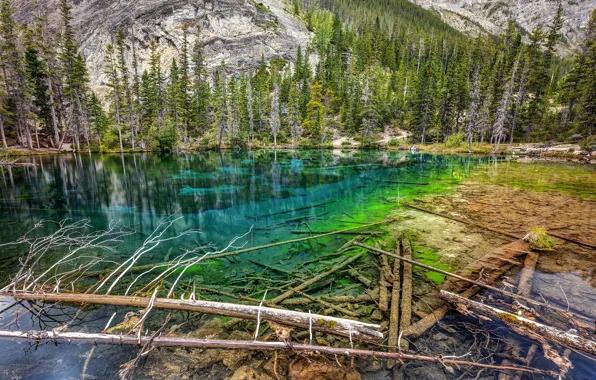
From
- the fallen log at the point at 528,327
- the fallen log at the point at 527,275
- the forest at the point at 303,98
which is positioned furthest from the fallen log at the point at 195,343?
the forest at the point at 303,98

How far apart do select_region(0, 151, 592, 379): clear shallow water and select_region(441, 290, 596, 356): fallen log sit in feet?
16.4

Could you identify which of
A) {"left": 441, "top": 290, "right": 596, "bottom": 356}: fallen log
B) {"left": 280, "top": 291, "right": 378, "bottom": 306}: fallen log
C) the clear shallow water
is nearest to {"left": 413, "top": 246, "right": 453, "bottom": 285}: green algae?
{"left": 441, "top": 290, "right": 596, "bottom": 356}: fallen log

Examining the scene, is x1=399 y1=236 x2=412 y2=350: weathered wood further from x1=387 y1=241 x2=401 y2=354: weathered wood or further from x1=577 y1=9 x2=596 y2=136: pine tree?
x1=577 y1=9 x2=596 y2=136: pine tree

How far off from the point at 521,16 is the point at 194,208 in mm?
260700

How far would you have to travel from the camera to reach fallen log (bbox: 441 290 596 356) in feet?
15.1

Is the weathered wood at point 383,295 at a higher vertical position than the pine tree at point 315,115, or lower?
lower

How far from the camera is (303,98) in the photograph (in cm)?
7256

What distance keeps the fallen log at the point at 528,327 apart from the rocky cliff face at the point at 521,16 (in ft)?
658

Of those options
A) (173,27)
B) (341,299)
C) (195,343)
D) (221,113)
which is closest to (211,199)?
(341,299)

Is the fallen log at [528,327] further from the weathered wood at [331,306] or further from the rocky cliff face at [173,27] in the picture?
the rocky cliff face at [173,27]

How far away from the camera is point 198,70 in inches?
2808

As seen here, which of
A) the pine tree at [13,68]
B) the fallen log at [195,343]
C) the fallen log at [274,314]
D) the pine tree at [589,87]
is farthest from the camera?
the pine tree at [13,68]

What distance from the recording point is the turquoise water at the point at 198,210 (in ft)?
18.3

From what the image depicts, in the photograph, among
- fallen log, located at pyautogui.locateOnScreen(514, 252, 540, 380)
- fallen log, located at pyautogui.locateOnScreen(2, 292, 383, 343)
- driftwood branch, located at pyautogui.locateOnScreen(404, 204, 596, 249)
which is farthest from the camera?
driftwood branch, located at pyautogui.locateOnScreen(404, 204, 596, 249)
